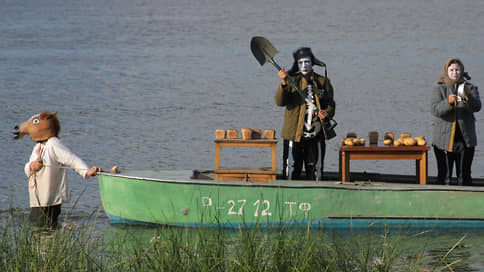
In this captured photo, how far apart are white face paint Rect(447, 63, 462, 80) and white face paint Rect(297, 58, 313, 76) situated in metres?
1.51

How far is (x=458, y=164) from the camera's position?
1030cm

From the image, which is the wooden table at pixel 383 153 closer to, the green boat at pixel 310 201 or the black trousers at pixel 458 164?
the green boat at pixel 310 201

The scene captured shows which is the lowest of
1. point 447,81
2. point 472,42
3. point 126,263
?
point 126,263

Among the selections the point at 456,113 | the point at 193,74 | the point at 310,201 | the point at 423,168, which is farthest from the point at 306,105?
the point at 193,74

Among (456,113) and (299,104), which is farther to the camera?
(456,113)

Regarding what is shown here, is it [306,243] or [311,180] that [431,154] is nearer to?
[311,180]

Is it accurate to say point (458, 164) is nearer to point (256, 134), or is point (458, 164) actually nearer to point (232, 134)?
point (256, 134)

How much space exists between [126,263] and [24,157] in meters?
8.98

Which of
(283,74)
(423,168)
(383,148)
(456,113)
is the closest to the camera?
(283,74)

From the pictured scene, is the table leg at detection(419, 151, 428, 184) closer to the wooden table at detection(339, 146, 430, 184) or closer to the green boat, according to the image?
the wooden table at detection(339, 146, 430, 184)

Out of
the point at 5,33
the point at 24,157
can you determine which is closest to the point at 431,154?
the point at 24,157

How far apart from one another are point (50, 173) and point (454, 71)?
4.42 meters

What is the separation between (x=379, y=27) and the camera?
45281 millimetres

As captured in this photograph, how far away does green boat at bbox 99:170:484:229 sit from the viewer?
9.55 meters
